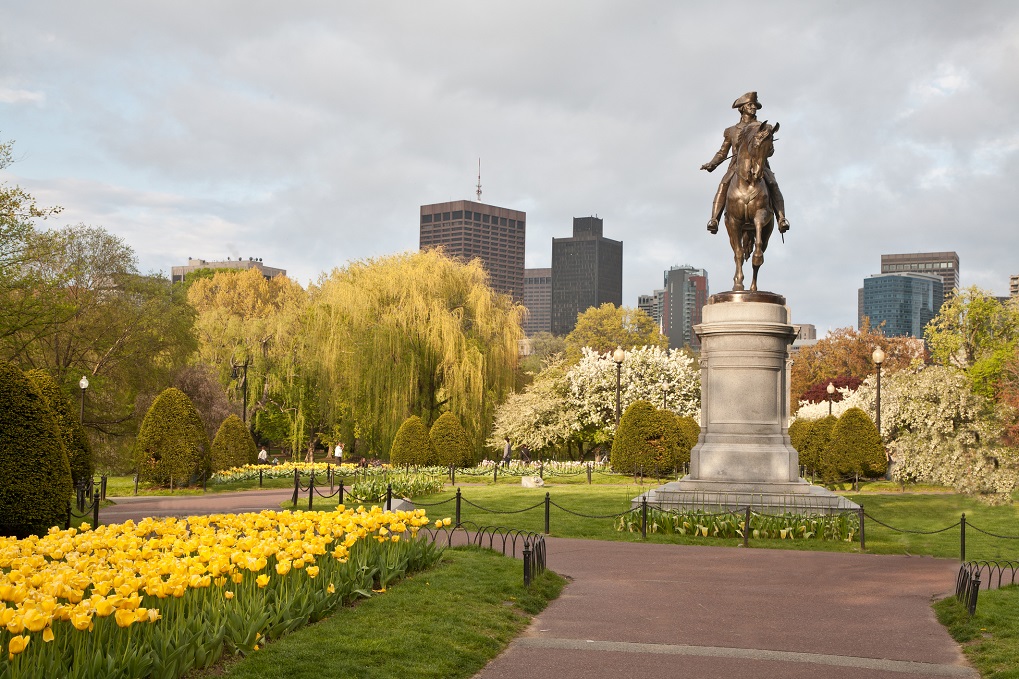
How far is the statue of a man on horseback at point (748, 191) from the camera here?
19.4 m

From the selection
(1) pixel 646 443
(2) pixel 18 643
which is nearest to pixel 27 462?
(2) pixel 18 643

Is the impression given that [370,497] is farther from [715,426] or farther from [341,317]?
[341,317]

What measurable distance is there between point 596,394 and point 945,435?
16418 mm

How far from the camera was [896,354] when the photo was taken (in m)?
74.4

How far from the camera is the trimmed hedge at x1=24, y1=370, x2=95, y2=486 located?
19.4 m

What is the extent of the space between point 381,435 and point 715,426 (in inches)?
825

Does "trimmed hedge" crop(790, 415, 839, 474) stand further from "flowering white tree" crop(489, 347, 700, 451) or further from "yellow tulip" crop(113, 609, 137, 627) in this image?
"yellow tulip" crop(113, 609, 137, 627)

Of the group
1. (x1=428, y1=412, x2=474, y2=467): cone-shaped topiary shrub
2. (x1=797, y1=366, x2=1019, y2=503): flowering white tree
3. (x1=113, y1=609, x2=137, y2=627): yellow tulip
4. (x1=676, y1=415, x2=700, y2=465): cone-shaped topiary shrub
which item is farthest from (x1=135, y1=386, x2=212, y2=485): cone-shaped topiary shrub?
(x1=113, y1=609, x2=137, y2=627): yellow tulip

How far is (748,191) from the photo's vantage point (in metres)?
19.6

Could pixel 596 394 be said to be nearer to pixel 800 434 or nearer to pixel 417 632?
pixel 800 434

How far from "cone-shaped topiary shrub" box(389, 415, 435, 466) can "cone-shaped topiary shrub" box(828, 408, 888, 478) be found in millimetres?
13511

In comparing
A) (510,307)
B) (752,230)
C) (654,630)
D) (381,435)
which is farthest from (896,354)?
(654,630)

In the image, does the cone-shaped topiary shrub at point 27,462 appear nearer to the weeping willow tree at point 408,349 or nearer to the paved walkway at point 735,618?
the paved walkway at point 735,618

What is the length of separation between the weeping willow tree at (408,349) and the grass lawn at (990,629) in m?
28.0
